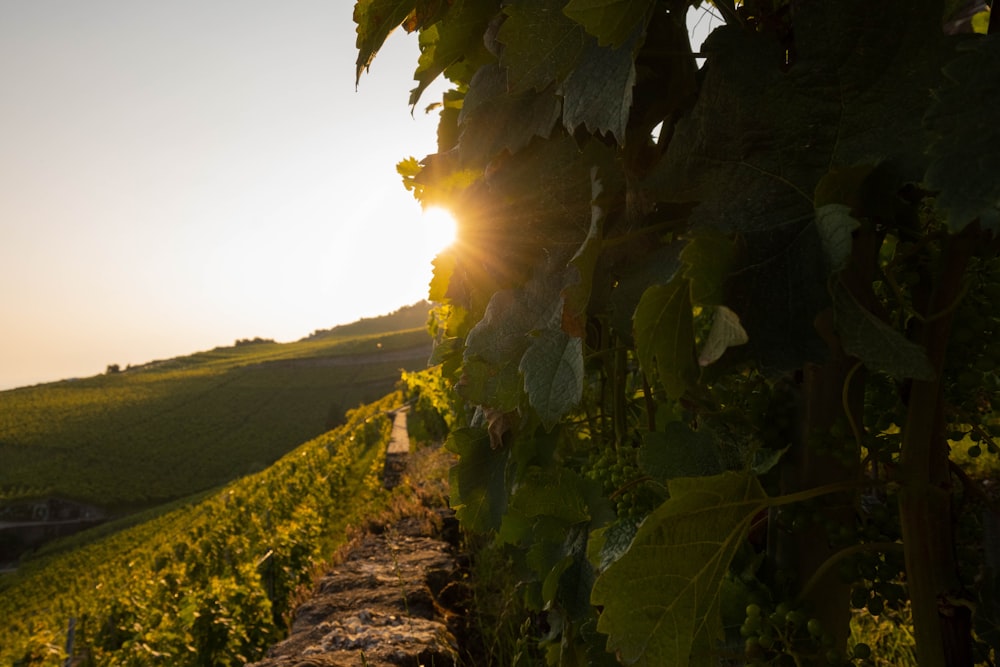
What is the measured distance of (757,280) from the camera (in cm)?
67

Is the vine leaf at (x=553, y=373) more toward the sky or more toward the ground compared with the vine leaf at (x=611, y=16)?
more toward the ground

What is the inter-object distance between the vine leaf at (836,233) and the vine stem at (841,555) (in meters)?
0.42

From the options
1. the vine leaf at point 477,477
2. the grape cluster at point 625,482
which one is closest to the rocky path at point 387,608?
the vine leaf at point 477,477

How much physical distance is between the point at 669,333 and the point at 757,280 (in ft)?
0.35

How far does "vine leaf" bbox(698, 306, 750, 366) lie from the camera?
1.82 ft

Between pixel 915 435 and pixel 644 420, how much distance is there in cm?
95

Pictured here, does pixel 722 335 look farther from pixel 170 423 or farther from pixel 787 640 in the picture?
pixel 170 423

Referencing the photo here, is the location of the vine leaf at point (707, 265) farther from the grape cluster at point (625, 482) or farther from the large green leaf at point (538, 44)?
the grape cluster at point (625, 482)

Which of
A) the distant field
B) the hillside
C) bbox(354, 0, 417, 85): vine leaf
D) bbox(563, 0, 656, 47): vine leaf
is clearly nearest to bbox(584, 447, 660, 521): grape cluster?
bbox(563, 0, 656, 47): vine leaf

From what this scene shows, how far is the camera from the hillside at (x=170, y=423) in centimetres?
3928

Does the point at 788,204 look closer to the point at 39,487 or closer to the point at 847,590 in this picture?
the point at 847,590

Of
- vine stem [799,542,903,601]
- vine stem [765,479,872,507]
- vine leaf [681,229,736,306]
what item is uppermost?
vine leaf [681,229,736,306]

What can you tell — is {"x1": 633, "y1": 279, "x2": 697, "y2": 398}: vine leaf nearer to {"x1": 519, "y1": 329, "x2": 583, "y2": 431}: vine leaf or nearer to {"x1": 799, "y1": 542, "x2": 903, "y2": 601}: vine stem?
{"x1": 519, "y1": 329, "x2": 583, "y2": 431}: vine leaf

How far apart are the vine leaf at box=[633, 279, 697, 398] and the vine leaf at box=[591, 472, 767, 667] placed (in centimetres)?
13
